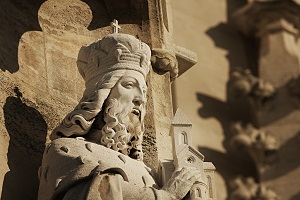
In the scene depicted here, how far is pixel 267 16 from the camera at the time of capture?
53.2 ft

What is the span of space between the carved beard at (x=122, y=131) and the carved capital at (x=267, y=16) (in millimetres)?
9096

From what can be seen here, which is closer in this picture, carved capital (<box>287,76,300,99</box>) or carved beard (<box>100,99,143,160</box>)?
carved beard (<box>100,99,143,160</box>)

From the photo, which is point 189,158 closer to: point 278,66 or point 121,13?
point 121,13

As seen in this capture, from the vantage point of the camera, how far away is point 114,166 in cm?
668

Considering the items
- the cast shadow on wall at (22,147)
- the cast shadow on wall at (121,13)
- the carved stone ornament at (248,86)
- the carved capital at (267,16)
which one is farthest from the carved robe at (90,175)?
the carved capital at (267,16)

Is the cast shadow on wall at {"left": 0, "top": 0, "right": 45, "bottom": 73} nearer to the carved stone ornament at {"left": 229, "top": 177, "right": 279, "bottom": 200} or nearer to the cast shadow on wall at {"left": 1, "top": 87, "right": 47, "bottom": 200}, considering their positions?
the cast shadow on wall at {"left": 1, "top": 87, "right": 47, "bottom": 200}

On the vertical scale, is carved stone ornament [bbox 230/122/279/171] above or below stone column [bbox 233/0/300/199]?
below

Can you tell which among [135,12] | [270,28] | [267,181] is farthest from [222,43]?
[135,12]

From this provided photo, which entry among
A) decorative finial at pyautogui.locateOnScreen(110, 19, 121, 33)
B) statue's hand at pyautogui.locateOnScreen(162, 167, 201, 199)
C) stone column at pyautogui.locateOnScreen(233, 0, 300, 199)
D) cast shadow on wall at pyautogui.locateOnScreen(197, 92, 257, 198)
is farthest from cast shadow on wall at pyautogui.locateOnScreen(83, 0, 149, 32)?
stone column at pyautogui.locateOnScreen(233, 0, 300, 199)

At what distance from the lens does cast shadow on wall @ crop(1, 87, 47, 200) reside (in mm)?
7195

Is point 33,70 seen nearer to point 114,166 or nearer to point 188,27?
point 114,166

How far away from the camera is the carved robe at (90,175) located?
258 inches

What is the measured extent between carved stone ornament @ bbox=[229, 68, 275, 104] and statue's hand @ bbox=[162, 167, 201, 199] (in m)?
8.91

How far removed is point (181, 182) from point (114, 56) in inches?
27.8
